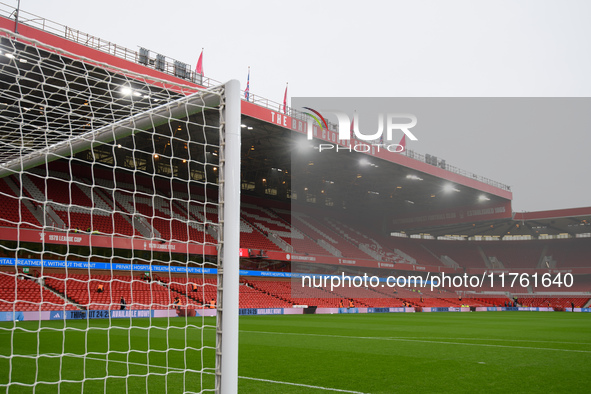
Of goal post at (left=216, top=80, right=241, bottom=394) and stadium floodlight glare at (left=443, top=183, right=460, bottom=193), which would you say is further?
stadium floodlight glare at (left=443, top=183, right=460, bottom=193)

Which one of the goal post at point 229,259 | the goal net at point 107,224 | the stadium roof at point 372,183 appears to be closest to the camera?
the goal post at point 229,259

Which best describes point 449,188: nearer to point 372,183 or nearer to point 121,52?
point 372,183

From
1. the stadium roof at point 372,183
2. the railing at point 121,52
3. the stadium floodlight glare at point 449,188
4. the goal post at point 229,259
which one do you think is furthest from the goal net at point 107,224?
the stadium floodlight glare at point 449,188

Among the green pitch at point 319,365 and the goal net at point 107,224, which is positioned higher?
the goal net at point 107,224

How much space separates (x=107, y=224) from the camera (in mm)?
26844

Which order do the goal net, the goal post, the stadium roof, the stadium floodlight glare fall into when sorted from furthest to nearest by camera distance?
the stadium floodlight glare < the stadium roof < the goal net < the goal post

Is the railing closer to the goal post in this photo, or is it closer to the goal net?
the goal net

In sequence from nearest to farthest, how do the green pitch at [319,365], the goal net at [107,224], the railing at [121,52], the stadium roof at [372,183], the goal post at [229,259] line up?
the goal post at [229,259] < the goal net at [107,224] < the green pitch at [319,365] < the railing at [121,52] < the stadium roof at [372,183]

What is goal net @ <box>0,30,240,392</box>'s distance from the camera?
14.3 feet

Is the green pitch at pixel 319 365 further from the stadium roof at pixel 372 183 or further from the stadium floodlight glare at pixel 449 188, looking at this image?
the stadium floodlight glare at pixel 449 188

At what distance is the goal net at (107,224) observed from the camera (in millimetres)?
4352

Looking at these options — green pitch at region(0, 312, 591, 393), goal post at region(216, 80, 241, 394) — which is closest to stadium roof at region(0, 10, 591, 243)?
green pitch at region(0, 312, 591, 393)

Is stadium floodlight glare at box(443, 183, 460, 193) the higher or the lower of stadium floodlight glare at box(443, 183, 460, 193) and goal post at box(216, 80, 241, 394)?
the higher

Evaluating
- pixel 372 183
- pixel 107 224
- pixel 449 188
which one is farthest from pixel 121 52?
pixel 449 188
